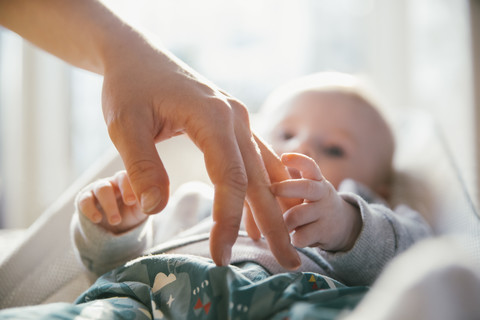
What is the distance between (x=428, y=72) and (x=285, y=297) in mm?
1528

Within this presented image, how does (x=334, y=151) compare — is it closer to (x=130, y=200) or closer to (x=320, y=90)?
(x=320, y=90)

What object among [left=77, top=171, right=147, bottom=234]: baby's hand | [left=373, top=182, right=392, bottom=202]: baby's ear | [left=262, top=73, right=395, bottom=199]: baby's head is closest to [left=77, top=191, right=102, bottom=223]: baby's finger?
[left=77, top=171, right=147, bottom=234]: baby's hand

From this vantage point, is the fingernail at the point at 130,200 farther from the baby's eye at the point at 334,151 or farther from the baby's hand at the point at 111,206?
the baby's eye at the point at 334,151

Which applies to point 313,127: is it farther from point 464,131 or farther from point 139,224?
point 464,131

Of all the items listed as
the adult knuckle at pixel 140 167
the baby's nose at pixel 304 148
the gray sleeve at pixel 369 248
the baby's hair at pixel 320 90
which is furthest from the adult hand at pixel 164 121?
the baby's hair at pixel 320 90

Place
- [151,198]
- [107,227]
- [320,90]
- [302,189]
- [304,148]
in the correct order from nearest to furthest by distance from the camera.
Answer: [151,198] → [302,189] → [107,227] → [304,148] → [320,90]

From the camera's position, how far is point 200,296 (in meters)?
0.40

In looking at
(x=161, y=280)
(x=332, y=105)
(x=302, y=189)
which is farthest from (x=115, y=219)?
(x=332, y=105)

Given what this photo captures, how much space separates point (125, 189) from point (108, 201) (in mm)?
45

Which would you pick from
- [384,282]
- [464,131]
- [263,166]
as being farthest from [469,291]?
[464,131]

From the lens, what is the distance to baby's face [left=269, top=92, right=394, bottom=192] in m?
0.85

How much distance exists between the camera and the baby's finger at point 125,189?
49 cm

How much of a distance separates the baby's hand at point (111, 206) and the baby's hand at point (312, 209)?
7.4 inches

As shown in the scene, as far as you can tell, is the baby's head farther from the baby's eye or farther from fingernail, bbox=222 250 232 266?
fingernail, bbox=222 250 232 266
